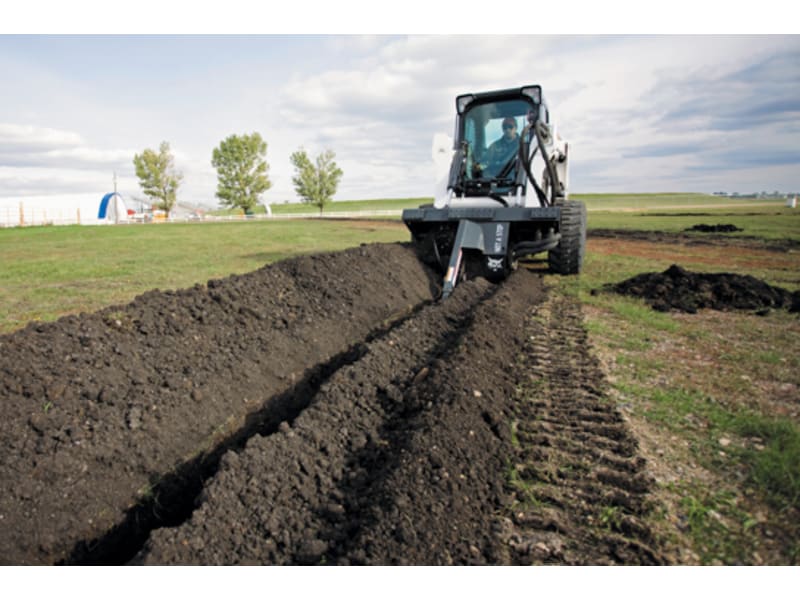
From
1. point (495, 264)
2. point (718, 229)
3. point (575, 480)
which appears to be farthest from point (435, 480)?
point (718, 229)

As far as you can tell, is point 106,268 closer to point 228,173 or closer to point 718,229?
point 718,229

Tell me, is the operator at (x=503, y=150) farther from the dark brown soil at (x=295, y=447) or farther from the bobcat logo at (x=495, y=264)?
the dark brown soil at (x=295, y=447)

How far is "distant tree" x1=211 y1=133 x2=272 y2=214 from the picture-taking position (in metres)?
53.2

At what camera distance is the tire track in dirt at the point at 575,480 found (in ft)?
7.42

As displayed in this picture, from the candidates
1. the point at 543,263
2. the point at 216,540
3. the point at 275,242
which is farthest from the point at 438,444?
the point at 275,242

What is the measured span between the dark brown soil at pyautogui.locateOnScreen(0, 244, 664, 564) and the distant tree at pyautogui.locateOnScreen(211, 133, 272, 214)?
52.1 m

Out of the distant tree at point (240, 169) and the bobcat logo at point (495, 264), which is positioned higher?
the distant tree at point (240, 169)

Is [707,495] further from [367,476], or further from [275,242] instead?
[275,242]

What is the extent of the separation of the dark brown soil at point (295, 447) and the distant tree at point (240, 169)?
5214 centimetres

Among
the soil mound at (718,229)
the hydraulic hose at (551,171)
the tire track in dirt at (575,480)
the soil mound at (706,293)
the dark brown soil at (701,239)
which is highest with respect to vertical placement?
the hydraulic hose at (551,171)

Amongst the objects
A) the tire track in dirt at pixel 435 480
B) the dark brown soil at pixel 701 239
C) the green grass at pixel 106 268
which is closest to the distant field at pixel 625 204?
the dark brown soil at pixel 701 239

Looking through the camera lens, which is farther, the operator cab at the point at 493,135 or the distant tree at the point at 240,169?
the distant tree at the point at 240,169

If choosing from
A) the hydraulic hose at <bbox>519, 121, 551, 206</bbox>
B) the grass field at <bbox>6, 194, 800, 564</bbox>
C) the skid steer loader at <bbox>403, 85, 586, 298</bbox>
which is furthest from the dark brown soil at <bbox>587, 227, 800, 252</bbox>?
the hydraulic hose at <bbox>519, 121, 551, 206</bbox>

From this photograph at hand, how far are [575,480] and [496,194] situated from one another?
20.7ft
